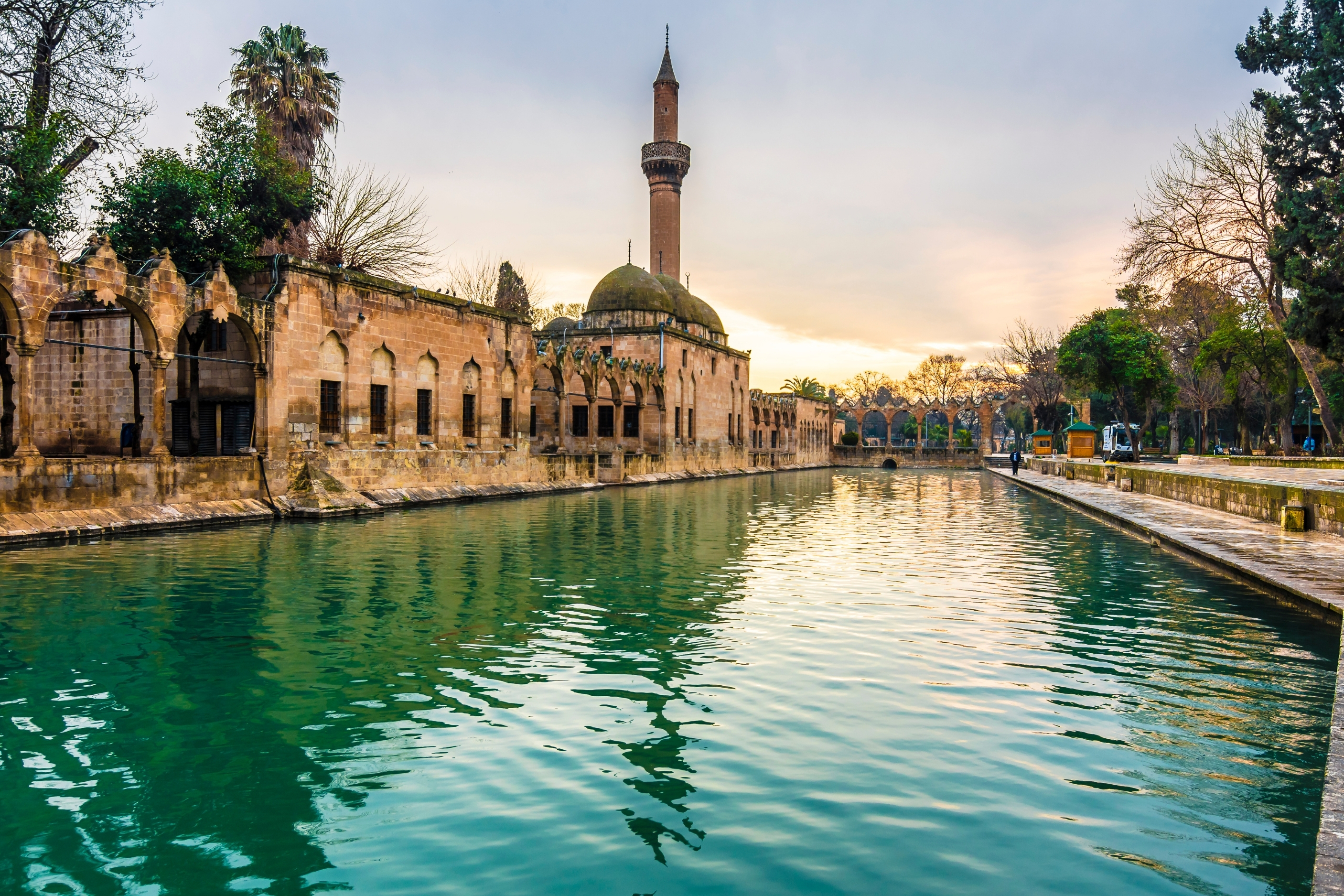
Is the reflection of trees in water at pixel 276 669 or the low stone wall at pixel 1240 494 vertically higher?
the low stone wall at pixel 1240 494

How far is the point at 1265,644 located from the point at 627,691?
5222mm

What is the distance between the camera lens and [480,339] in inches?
1005

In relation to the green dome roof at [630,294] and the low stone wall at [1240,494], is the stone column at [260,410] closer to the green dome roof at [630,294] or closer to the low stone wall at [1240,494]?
the low stone wall at [1240,494]

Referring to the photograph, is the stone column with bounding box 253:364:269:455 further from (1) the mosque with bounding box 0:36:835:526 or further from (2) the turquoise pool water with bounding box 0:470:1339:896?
(2) the turquoise pool water with bounding box 0:470:1339:896

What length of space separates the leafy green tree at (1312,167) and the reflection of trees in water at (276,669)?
17192 millimetres

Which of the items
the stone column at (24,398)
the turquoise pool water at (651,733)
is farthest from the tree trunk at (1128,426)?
the stone column at (24,398)

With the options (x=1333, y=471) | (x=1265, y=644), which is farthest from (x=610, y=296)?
(x=1265, y=644)

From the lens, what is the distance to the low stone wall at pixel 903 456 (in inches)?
2566

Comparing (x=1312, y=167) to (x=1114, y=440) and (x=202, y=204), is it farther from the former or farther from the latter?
(x=1114, y=440)

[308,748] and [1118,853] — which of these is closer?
[1118,853]

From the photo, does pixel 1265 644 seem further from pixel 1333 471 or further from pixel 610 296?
pixel 610 296

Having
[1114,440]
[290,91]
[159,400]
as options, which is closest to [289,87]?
[290,91]

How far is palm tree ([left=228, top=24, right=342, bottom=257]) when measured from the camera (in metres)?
29.7

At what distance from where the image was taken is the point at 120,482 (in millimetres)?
14219
